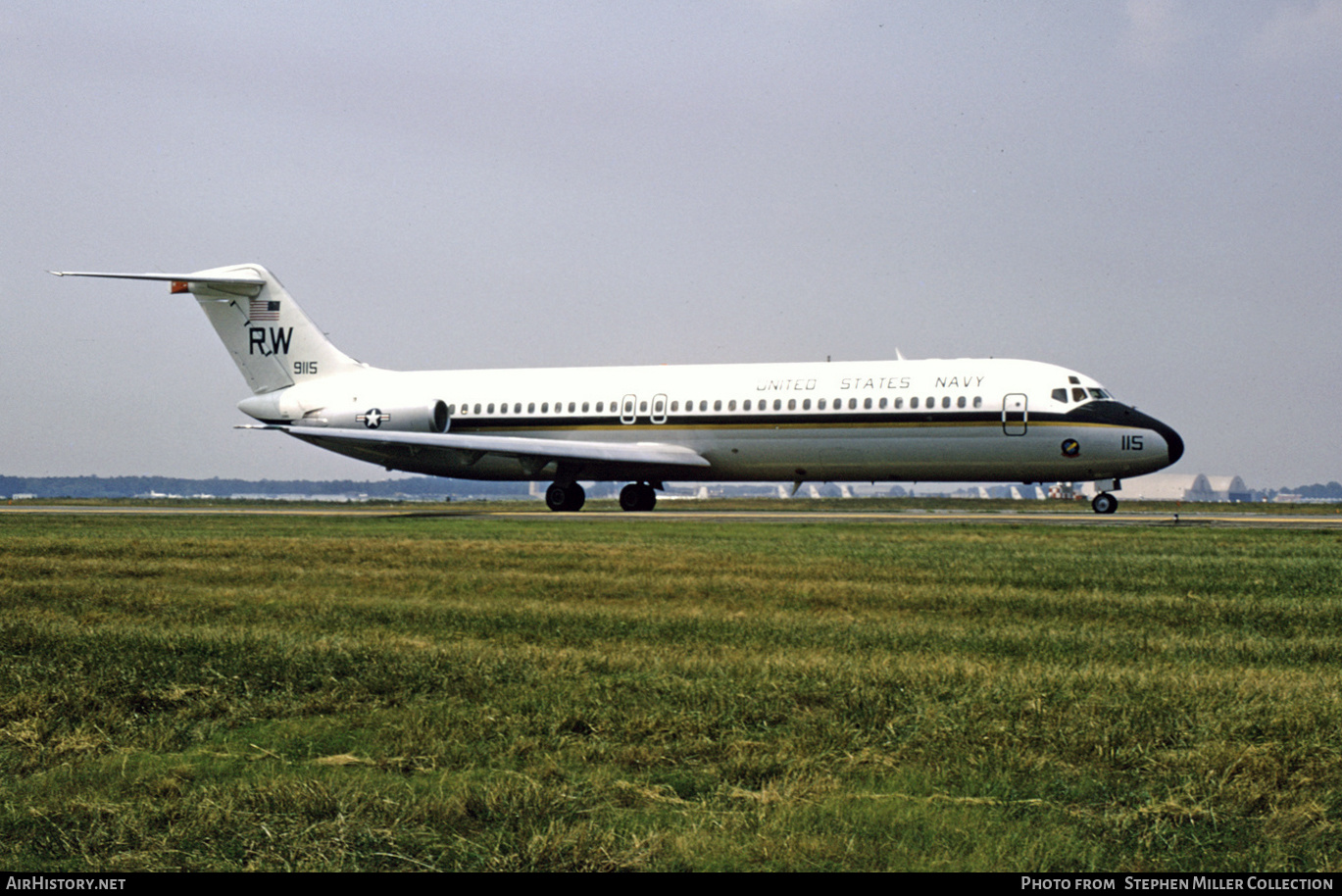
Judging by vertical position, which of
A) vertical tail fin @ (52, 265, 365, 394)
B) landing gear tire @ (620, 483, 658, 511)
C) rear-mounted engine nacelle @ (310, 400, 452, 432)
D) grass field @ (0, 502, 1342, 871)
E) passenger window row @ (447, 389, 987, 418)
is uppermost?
vertical tail fin @ (52, 265, 365, 394)

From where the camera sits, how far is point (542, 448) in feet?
122

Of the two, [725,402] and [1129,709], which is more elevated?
[725,402]

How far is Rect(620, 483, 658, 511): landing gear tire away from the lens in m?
39.6

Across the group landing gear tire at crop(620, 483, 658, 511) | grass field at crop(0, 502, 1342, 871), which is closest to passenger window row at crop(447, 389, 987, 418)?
landing gear tire at crop(620, 483, 658, 511)

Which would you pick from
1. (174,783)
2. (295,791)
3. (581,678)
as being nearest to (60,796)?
(174,783)

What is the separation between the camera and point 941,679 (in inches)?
308

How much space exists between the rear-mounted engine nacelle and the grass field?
26.8 metres

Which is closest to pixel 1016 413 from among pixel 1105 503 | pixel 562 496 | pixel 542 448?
pixel 1105 503

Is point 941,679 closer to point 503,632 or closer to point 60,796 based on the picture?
point 503,632

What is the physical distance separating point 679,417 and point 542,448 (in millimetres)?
4354

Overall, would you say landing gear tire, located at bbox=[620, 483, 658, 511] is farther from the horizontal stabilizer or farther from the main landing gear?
the horizontal stabilizer

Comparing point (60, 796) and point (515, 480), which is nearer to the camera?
point (60, 796)

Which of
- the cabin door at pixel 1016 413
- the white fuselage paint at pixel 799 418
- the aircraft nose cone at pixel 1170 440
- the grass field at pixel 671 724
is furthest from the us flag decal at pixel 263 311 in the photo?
the grass field at pixel 671 724
